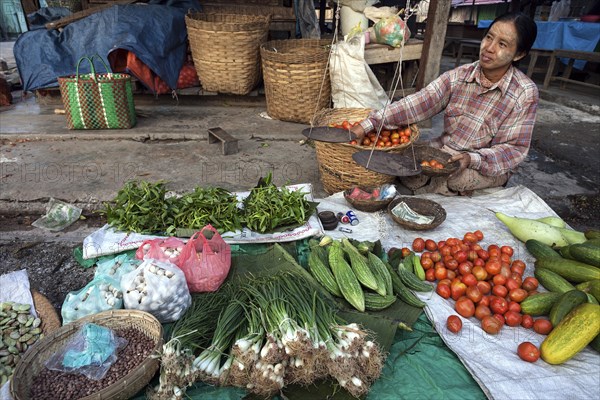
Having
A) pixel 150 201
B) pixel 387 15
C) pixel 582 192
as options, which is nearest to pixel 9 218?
pixel 150 201

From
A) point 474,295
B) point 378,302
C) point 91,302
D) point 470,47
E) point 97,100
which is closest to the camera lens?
point 91,302

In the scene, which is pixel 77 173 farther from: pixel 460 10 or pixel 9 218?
pixel 460 10

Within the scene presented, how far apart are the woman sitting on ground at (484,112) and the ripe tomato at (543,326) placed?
150cm

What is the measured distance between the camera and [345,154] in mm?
3316

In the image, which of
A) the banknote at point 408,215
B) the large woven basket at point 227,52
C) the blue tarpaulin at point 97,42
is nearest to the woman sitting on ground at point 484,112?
the banknote at point 408,215

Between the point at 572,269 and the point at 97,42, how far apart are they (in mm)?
6401

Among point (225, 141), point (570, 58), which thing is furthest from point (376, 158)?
point (570, 58)

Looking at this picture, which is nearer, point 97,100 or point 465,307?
point 465,307

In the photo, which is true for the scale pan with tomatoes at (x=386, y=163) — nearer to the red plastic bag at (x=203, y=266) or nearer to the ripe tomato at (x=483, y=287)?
the ripe tomato at (x=483, y=287)

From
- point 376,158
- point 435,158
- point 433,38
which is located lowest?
point 435,158

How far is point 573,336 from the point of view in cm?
184

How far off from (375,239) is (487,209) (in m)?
1.17

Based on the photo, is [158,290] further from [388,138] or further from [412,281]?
[388,138]

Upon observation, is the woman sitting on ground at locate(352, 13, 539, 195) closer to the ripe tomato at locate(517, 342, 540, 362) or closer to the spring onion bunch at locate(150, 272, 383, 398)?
the ripe tomato at locate(517, 342, 540, 362)
